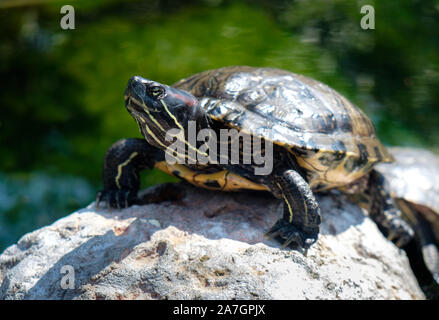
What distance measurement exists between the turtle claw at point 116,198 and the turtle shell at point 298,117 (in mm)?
843

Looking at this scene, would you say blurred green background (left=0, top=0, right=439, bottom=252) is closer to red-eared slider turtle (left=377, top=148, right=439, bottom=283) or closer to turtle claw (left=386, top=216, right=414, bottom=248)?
red-eared slider turtle (left=377, top=148, right=439, bottom=283)

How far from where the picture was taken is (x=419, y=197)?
3807 millimetres

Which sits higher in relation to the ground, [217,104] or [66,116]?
[217,104]

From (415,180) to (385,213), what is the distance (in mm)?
751

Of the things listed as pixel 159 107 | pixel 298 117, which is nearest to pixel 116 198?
pixel 159 107

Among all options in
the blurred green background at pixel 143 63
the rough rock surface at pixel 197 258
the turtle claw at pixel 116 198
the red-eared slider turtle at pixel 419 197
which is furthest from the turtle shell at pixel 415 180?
the turtle claw at pixel 116 198

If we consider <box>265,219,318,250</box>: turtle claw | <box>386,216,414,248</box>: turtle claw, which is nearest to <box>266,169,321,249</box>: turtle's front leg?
<box>265,219,318,250</box>: turtle claw

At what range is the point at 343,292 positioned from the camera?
231 centimetres

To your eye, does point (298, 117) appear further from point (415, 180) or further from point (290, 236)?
point (415, 180)

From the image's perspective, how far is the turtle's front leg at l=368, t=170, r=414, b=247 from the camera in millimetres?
3354

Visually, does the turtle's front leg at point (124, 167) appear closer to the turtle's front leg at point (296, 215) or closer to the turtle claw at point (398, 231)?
the turtle's front leg at point (296, 215)

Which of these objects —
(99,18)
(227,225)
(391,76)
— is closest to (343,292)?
(227,225)
